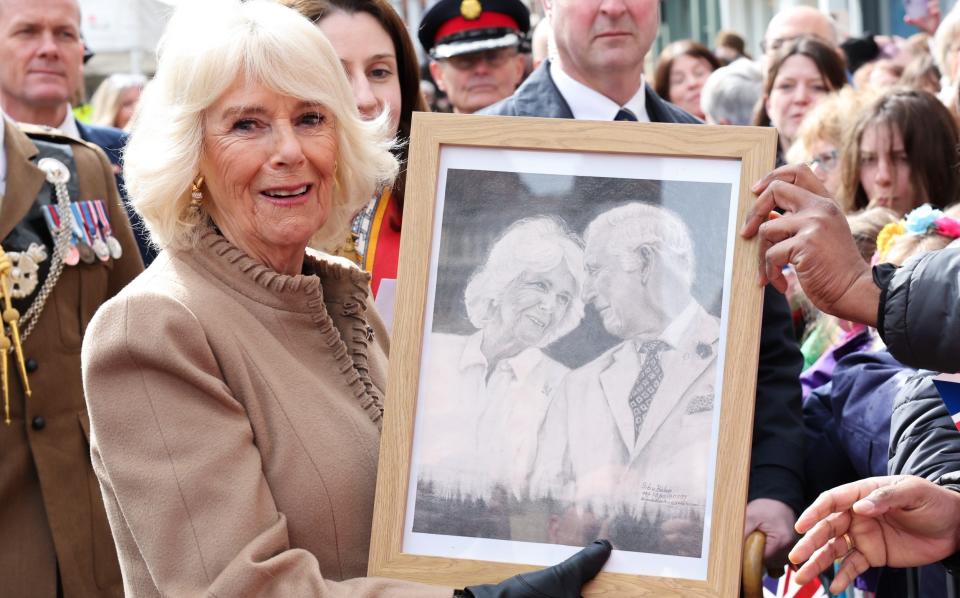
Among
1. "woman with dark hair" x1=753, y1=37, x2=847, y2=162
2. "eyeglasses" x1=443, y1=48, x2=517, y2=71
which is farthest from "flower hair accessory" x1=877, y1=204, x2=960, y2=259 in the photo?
"woman with dark hair" x1=753, y1=37, x2=847, y2=162

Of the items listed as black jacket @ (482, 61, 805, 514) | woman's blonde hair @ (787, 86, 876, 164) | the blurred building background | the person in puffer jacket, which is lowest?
black jacket @ (482, 61, 805, 514)

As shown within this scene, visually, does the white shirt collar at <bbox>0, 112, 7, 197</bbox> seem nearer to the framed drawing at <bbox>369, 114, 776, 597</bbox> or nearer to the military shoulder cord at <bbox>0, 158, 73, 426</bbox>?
the military shoulder cord at <bbox>0, 158, 73, 426</bbox>

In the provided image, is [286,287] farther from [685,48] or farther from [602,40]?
[685,48]

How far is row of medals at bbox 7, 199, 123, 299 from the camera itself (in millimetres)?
4027

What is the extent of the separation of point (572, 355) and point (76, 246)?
6.86 ft

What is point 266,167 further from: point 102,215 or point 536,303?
point 102,215

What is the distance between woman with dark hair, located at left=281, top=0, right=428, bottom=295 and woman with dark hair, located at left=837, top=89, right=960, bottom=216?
2240 millimetres

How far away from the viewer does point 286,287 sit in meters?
2.93

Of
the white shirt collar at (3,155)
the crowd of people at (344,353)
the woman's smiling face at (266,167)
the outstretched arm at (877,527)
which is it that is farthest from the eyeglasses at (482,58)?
the outstretched arm at (877,527)

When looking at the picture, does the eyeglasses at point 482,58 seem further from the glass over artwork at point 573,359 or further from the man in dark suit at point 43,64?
the glass over artwork at point 573,359

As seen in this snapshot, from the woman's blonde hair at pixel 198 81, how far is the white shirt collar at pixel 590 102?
3.30ft

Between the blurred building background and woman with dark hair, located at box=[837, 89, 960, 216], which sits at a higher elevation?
the blurred building background

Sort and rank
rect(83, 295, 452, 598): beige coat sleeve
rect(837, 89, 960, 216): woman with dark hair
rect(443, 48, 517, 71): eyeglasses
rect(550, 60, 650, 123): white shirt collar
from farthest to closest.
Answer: rect(443, 48, 517, 71): eyeglasses
rect(837, 89, 960, 216): woman with dark hair
rect(550, 60, 650, 123): white shirt collar
rect(83, 295, 452, 598): beige coat sleeve

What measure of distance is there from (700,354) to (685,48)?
679cm
